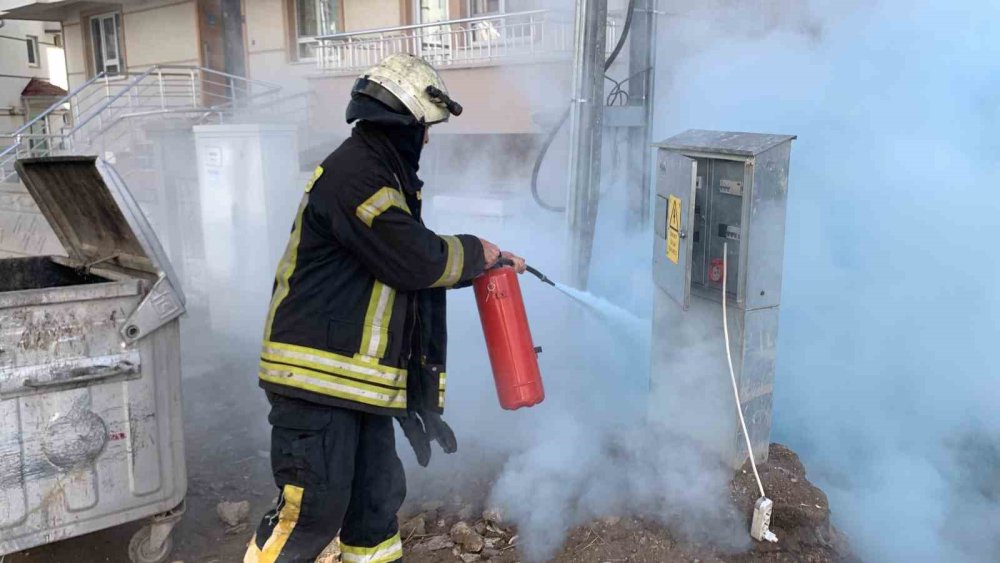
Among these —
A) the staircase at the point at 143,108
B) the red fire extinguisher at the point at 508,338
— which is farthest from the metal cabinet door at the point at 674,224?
the staircase at the point at 143,108

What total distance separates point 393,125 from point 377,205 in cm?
29

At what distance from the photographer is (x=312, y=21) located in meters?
10.9

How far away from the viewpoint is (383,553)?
2.66 meters

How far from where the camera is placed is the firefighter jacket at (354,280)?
238 cm

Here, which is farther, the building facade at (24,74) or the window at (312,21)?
the building facade at (24,74)

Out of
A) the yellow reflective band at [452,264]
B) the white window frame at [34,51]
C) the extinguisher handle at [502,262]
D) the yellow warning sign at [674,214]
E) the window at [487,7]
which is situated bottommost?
the extinguisher handle at [502,262]

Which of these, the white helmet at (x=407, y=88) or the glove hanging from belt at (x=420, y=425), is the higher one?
the white helmet at (x=407, y=88)

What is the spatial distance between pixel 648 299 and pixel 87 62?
14431 millimetres

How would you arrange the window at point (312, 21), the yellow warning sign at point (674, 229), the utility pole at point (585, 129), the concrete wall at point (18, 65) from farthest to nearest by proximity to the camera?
the concrete wall at point (18, 65) → the window at point (312, 21) → the utility pole at point (585, 129) → the yellow warning sign at point (674, 229)

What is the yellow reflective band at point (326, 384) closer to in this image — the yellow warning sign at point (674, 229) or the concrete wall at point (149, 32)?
the yellow warning sign at point (674, 229)

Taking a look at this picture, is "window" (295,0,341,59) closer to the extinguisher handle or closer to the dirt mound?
the extinguisher handle

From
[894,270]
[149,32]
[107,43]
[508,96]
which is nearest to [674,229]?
[894,270]

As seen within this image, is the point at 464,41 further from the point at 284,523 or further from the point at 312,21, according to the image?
the point at 284,523

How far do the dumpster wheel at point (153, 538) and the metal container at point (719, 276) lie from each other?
2.04 meters
